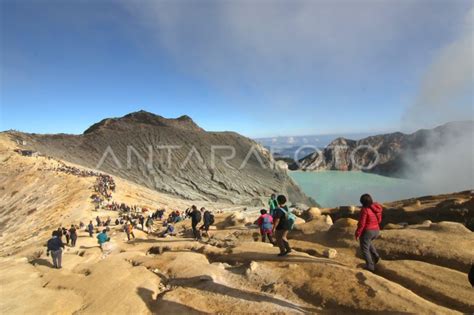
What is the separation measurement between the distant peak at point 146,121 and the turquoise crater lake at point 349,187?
50.4m

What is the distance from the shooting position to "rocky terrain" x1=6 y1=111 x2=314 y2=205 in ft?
260

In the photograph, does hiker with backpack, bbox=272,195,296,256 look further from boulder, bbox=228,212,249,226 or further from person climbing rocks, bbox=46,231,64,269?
boulder, bbox=228,212,249,226

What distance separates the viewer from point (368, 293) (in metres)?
7.70

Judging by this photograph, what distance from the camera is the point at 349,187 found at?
135 m

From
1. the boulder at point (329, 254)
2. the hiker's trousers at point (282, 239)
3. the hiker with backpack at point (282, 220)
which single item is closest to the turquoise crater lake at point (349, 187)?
the boulder at point (329, 254)

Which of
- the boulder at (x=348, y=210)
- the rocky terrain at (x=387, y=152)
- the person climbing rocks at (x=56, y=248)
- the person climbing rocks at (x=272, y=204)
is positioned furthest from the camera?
the rocky terrain at (x=387, y=152)

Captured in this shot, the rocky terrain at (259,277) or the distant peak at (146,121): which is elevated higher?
the distant peak at (146,121)

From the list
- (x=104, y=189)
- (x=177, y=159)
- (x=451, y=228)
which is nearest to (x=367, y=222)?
(x=451, y=228)

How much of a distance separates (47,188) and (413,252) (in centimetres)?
4557

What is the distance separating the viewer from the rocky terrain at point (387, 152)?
174 metres

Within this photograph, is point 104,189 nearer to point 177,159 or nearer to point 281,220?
point 281,220

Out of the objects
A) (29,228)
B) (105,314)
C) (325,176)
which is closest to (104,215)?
(29,228)

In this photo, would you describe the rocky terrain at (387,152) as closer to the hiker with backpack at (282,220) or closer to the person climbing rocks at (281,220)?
the person climbing rocks at (281,220)

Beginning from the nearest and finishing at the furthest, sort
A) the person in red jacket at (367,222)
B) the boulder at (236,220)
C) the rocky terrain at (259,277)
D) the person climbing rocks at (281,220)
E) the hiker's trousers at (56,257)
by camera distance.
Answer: the rocky terrain at (259,277) < the person in red jacket at (367,222) < the person climbing rocks at (281,220) < the hiker's trousers at (56,257) < the boulder at (236,220)
